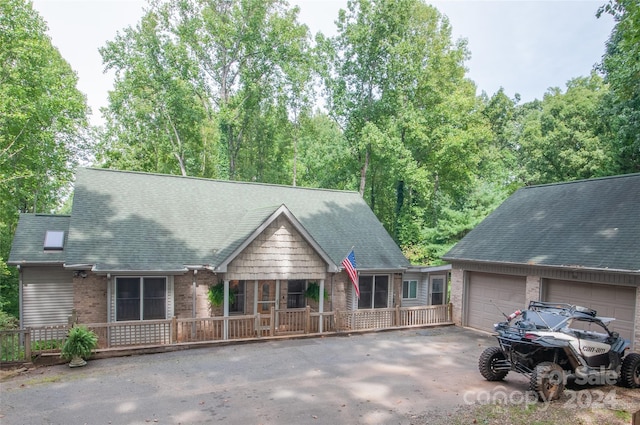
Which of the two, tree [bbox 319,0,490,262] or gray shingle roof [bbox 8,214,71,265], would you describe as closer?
gray shingle roof [bbox 8,214,71,265]

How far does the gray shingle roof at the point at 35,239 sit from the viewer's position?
579 inches

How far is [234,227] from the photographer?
16891 millimetres

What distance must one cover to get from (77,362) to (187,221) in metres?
6.87

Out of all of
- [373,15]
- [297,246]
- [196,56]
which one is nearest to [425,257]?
[297,246]

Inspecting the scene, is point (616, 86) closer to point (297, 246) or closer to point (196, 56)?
point (297, 246)

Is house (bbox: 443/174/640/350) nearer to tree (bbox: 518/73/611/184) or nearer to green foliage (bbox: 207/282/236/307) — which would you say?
green foliage (bbox: 207/282/236/307)

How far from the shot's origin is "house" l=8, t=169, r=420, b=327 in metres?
13.8

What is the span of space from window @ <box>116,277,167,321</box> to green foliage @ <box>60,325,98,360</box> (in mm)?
2533

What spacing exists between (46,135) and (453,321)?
72.3 feet

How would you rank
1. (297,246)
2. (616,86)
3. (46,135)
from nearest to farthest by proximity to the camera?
(297,246), (616,86), (46,135)

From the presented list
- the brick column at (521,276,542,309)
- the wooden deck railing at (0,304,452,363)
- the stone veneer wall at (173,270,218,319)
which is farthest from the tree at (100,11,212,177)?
the brick column at (521,276,542,309)

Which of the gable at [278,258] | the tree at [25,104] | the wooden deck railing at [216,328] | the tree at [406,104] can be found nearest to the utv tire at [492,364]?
the wooden deck railing at [216,328]

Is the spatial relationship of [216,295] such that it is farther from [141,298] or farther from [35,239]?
[35,239]

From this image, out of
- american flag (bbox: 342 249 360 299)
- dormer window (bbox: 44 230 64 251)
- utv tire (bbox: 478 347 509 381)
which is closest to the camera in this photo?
utv tire (bbox: 478 347 509 381)
